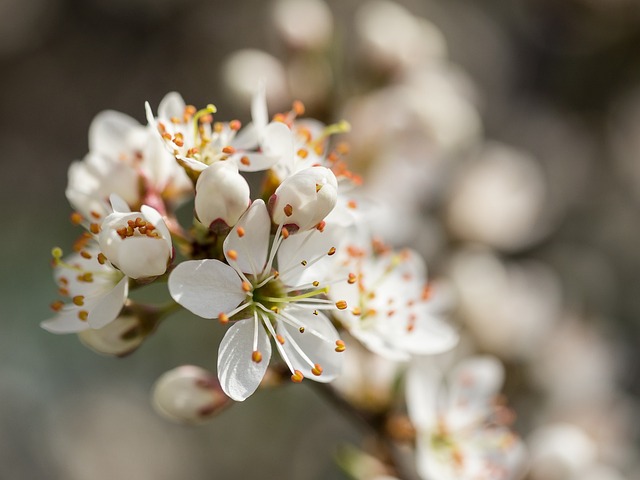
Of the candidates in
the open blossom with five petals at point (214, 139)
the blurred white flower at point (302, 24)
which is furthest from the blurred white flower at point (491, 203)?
the open blossom with five petals at point (214, 139)

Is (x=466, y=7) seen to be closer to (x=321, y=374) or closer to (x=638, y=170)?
(x=638, y=170)

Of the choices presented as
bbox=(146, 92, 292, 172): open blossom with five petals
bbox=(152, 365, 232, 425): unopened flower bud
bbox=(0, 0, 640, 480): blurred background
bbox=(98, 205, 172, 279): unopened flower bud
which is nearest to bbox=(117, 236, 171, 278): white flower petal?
bbox=(98, 205, 172, 279): unopened flower bud

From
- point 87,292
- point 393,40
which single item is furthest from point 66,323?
point 393,40

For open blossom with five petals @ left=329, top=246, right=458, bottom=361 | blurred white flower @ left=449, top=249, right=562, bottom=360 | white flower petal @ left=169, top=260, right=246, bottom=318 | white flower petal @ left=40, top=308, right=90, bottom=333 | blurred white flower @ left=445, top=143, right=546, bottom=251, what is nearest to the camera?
white flower petal @ left=169, top=260, right=246, bottom=318

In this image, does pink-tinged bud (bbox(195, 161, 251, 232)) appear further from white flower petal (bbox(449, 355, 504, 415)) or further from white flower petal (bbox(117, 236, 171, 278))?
white flower petal (bbox(449, 355, 504, 415))

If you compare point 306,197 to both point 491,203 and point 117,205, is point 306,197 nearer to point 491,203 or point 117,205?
point 117,205

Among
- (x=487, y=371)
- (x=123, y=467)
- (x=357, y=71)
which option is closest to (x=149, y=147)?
(x=487, y=371)

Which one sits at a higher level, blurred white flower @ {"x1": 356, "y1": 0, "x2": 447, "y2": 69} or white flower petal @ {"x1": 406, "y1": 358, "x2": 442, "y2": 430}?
blurred white flower @ {"x1": 356, "y1": 0, "x2": 447, "y2": 69}
